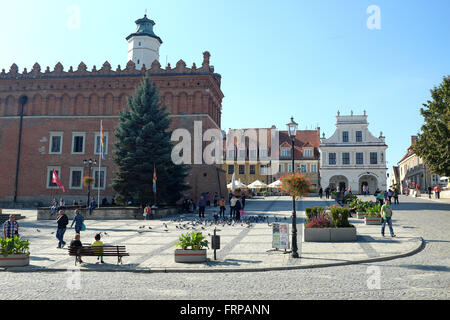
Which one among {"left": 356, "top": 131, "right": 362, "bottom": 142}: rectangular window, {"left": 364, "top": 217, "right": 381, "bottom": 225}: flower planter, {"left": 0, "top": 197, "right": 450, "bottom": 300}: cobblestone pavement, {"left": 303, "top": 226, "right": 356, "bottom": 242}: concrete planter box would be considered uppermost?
{"left": 356, "top": 131, "right": 362, "bottom": 142}: rectangular window

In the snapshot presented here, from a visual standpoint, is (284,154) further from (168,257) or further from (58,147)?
(168,257)

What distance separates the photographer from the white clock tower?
48281 millimetres

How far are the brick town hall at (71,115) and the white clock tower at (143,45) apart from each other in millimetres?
7829

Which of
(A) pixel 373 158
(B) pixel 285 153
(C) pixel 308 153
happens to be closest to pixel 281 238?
(A) pixel 373 158

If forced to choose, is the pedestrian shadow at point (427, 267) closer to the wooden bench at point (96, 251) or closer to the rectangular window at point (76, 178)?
the wooden bench at point (96, 251)

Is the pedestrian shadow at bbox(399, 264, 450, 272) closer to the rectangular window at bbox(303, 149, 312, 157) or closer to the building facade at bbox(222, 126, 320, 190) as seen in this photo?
the building facade at bbox(222, 126, 320, 190)

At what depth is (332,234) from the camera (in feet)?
47.8

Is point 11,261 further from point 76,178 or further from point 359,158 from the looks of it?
point 359,158

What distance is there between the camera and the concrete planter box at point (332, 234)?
1452 cm

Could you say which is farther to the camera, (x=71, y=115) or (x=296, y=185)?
(x=71, y=115)

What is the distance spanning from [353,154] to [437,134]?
33.1 meters

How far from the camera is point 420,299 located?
696 centimetres

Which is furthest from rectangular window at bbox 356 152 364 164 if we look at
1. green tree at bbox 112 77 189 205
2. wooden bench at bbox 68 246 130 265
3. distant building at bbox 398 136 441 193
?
wooden bench at bbox 68 246 130 265
